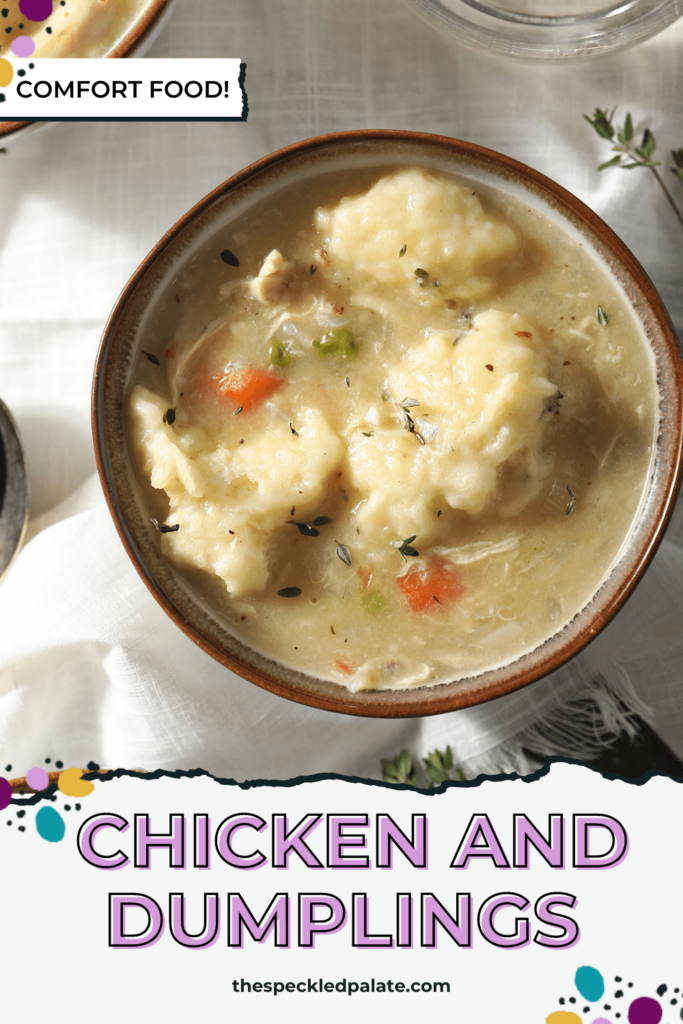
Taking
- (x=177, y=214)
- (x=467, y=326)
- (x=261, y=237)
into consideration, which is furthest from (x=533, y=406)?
(x=177, y=214)

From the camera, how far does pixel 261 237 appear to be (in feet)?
7.00

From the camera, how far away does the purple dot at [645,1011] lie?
2213mm

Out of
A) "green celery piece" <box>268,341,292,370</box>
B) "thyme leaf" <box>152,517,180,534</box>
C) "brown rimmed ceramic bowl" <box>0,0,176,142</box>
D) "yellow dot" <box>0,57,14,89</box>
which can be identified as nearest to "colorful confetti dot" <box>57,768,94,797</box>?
"thyme leaf" <box>152,517,180,534</box>

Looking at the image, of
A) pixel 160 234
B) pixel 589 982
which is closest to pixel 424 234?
pixel 160 234

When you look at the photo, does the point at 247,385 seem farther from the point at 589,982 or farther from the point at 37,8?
the point at 589,982

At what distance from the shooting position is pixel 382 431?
2.08 meters

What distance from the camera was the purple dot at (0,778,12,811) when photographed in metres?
2.36

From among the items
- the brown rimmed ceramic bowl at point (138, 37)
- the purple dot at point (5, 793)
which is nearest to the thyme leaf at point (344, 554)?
the purple dot at point (5, 793)

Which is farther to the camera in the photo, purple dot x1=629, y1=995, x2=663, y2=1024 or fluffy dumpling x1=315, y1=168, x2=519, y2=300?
purple dot x1=629, y1=995, x2=663, y2=1024

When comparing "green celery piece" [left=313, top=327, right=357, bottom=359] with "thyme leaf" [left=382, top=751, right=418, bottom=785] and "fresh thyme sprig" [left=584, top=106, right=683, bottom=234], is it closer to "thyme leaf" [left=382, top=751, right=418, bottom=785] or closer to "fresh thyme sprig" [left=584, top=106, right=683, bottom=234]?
"fresh thyme sprig" [left=584, top=106, right=683, bottom=234]

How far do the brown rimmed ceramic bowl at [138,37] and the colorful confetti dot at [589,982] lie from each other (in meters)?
2.45

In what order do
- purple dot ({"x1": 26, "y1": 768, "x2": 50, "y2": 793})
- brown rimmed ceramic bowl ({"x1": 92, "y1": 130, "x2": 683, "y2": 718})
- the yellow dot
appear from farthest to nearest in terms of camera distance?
purple dot ({"x1": 26, "y1": 768, "x2": 50, "y2": 793}) < the yellow dot < brown rimmed ceramic bowl ({"x1": 92, "y1": 130, "x2": 683, "y2": 718})

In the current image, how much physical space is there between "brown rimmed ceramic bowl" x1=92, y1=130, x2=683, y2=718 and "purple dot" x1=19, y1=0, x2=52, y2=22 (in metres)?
0.78

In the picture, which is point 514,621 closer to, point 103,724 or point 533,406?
point 533,406
